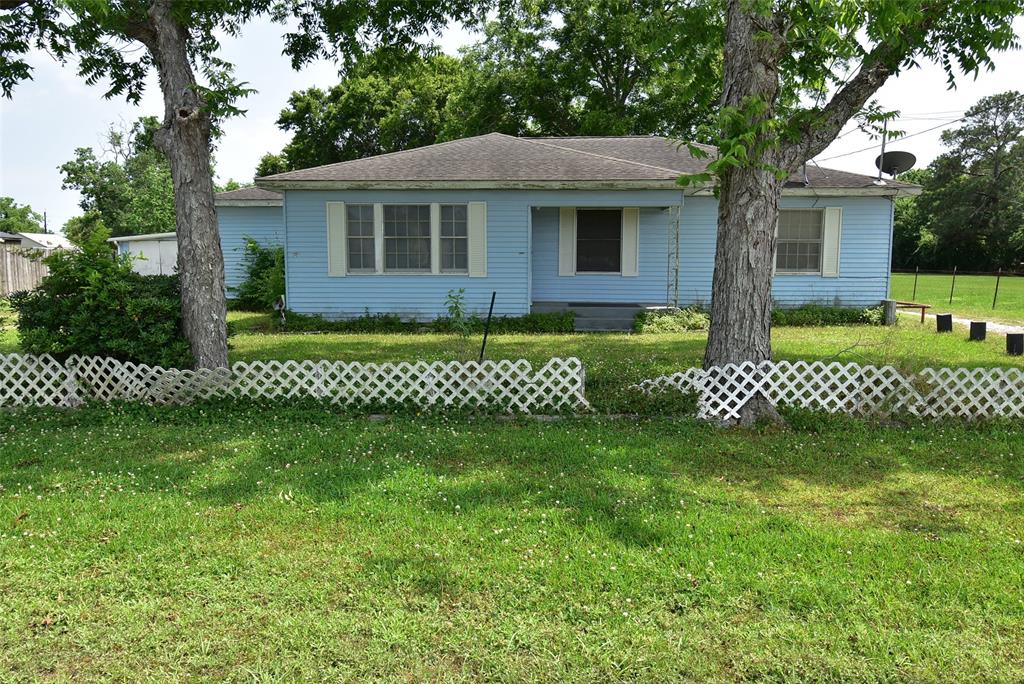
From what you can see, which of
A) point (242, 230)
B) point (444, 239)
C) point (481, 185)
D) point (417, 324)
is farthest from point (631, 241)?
point (242, 230)

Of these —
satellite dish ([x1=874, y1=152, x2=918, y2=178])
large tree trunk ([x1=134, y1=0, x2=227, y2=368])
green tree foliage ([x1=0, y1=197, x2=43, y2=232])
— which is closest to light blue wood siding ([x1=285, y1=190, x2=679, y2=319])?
large tree trunk ([x1=134, y1=0, x2=227, y2=368])

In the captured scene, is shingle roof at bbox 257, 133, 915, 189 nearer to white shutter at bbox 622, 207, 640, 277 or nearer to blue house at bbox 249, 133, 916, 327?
blue house at bbox 249, 133, 916, 327

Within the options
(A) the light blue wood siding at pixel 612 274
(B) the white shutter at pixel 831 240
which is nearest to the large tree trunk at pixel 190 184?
(A) the light blue wood siding at pixel 612 274

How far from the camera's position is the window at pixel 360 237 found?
14.5 m

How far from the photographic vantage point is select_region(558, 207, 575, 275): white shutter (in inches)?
604

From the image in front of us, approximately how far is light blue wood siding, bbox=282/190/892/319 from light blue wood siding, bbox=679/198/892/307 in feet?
0.07

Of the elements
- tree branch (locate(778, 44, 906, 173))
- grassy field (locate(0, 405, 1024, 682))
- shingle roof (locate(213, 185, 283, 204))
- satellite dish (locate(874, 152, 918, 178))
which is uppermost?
satellite dish (locate(874, 152, 918, 178))

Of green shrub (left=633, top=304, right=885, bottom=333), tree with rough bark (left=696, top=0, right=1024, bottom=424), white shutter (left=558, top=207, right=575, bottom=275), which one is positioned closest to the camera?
tree with rough bark (left=696, top=0, right=1024, bottom=424)

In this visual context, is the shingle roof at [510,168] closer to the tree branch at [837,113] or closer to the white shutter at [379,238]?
the white shutter at [379,238]

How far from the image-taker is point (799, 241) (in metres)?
15.6

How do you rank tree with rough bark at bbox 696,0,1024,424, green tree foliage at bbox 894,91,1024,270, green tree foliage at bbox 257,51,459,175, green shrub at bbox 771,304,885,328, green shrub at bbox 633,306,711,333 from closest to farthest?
tree with rough bark at bbox 696,0,1024,424, green shrub at bbox 633,306,711,333, green shrub at bbox 771,304,885,328, green tree foliage at bbox 257,51,459,175, green tree foliage at bbox 894,91,1024,270

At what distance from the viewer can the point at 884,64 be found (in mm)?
6727

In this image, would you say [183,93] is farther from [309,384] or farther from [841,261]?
[841,261]

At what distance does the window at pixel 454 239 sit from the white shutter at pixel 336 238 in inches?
81.6
